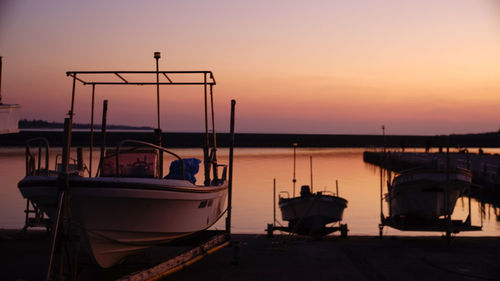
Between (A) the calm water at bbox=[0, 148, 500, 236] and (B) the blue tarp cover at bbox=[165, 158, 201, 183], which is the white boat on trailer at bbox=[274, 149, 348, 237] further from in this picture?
(B) the blue tarp cover at bbox=[165, 158, 201, 183]

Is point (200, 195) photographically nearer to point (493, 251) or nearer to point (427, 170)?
point (493, 251)

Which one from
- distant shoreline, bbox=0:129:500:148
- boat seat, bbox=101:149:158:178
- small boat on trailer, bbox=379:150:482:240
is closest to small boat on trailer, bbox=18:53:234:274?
boat seat, bbox=101:149:158:178

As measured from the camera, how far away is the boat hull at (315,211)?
679 inches

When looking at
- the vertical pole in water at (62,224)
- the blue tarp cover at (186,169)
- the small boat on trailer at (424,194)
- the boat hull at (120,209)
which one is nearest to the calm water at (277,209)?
the small boat on trailer at (424,194)

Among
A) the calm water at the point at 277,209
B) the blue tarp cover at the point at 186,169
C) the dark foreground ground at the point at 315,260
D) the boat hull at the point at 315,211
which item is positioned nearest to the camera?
the dark foreground ground at the point at 315,260

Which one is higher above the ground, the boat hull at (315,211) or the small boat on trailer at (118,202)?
the small boat on trailer at (118,202)

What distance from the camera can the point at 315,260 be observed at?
34.3 ft

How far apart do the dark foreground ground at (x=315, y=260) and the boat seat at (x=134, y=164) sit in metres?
1.68

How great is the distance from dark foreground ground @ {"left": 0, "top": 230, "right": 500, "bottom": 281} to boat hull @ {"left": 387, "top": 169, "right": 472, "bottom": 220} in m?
2.11

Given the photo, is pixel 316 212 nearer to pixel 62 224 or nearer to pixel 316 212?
pixel 316 212

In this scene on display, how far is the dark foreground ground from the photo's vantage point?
9.24 metres

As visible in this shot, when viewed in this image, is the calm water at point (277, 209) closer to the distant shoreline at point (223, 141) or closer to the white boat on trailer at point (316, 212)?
the white boat on trailer at point (316, 212)

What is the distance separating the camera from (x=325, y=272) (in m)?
9.44

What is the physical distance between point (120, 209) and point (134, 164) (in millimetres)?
1640
